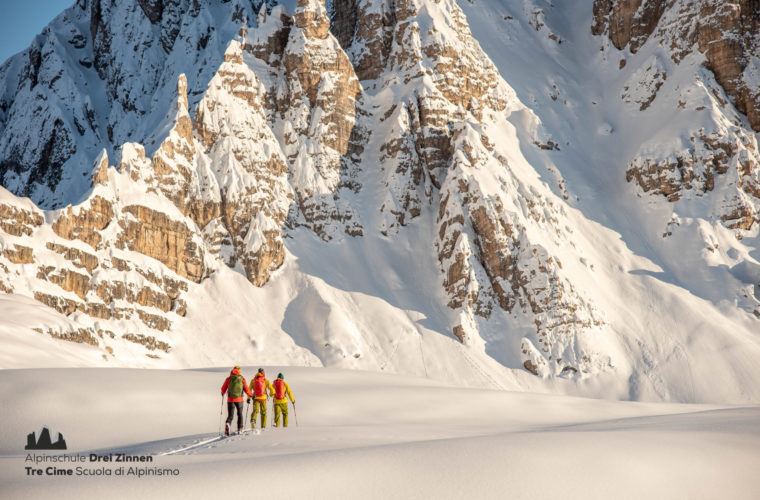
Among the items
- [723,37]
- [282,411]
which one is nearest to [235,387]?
[282,411]

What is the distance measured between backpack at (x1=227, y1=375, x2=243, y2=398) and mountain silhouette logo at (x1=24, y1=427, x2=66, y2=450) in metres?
4.01

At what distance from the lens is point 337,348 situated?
61.1 m

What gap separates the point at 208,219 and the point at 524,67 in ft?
186

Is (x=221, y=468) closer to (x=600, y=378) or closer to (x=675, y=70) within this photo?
(x=600, y=378)

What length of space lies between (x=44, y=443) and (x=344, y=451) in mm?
7896

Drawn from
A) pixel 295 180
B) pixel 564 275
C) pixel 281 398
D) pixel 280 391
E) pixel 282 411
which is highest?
pixel 295 180

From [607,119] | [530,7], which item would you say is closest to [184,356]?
[607,119]

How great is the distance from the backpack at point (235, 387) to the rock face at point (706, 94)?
74163mm

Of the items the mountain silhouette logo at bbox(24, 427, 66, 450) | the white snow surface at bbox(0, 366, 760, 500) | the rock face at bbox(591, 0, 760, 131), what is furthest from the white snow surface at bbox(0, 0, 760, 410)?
the mountain silhouette logo at bbox(24, 427, 66, 450)

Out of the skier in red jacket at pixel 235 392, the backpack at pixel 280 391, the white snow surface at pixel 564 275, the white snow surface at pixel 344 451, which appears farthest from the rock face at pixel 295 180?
the skier in red jacket at pixel 235 392

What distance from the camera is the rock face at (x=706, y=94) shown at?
77938mm

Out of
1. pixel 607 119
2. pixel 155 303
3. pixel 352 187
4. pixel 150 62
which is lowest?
pixel 155 303

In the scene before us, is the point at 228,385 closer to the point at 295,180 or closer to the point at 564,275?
the point at 564,275

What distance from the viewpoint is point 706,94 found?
266ft
